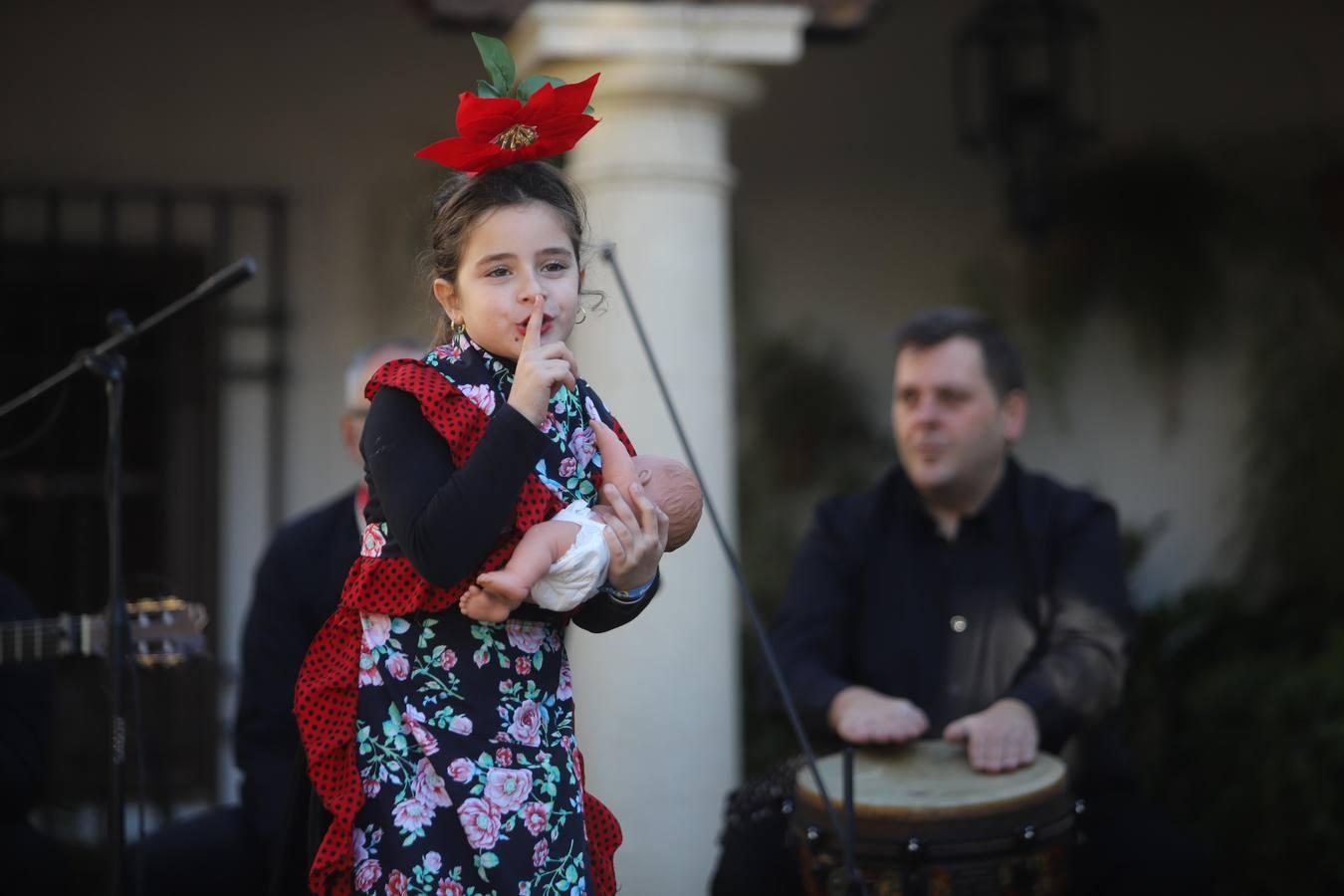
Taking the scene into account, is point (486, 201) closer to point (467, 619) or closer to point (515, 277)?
point (515, 277)

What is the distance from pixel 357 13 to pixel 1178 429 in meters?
3.39

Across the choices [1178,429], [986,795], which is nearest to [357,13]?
[1178,429]

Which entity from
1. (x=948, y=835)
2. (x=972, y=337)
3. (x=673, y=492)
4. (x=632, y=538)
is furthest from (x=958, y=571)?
(x=632, y=538)

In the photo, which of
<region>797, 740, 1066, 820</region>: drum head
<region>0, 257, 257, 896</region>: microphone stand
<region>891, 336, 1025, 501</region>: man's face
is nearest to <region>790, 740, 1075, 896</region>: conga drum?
<region>797, 740, 1066, 820</region>: drum head

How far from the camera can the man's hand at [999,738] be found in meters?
2.97

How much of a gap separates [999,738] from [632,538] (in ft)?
4.54

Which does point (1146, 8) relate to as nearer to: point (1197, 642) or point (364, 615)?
point (1197, 642)

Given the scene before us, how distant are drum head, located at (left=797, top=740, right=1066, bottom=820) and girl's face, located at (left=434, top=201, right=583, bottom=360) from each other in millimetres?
1281

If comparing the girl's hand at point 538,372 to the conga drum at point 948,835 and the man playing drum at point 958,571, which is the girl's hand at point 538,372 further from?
the man playing drum at point 958,571

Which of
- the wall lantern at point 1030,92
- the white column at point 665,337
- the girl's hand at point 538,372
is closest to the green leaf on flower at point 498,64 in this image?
the girl's hand at point 538,372

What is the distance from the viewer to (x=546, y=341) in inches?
73.5

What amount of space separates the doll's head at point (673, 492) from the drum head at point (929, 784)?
974 mm

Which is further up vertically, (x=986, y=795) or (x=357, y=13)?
(x=357, y=13)

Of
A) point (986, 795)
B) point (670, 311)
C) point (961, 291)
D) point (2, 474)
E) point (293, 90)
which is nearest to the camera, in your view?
point (986, 795)
